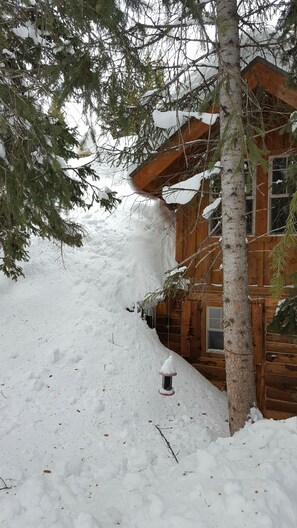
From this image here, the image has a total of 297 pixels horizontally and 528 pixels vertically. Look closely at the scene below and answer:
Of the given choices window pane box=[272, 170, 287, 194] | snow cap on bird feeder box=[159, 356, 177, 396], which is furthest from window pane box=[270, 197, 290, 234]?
snow cap on bird feeder box=[159, 356, 177, 396]

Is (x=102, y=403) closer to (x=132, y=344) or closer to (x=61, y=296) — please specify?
(x=132, y=344)

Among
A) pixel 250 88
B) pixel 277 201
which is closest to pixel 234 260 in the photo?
pixel 250 88

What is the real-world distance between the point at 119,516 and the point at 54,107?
473 centimetres

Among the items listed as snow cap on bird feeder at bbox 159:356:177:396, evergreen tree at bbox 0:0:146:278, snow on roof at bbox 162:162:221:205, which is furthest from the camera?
snow cap on bird feeder at bbox 159:356:177:396

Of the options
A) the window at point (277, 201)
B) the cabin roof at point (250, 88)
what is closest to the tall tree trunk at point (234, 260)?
the cabin roof at point (250, 88)

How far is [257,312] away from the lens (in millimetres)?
7004

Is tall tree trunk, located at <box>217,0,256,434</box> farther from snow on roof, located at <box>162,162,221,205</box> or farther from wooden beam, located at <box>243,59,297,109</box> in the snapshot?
wooden beam, located at <box>243,59,297,109</box>

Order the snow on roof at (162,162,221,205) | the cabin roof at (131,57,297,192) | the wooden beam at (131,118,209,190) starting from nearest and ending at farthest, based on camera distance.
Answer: the snow on roof at (162,162,221,205) → the cabin roof at (131,57,297,192) → the wooden beam at (131,118,209,190)

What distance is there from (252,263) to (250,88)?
3348 mm

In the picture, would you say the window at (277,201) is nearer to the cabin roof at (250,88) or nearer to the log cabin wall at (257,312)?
the log cabin wall at (257,312)

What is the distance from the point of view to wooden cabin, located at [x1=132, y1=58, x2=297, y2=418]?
625 centimetres

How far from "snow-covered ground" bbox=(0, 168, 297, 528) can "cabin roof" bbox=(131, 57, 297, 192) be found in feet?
8.35

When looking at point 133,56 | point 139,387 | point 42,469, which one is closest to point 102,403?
point 139,387

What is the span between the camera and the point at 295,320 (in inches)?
168
